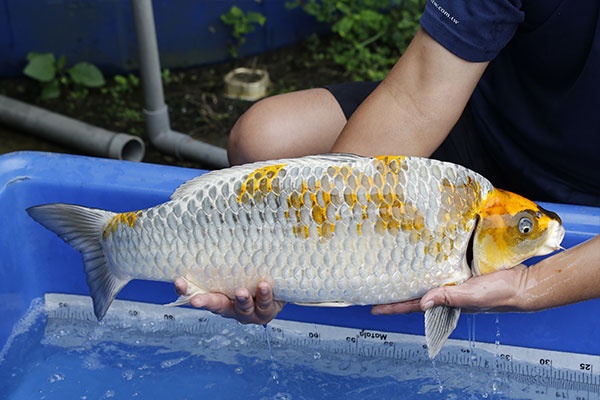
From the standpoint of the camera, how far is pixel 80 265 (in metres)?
1.92

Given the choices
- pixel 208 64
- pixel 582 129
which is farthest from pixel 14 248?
pixel 208 64

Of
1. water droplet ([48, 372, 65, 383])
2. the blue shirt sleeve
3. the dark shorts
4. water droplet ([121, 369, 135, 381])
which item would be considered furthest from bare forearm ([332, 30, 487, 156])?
water droplet ([48, 372, 65, 383])

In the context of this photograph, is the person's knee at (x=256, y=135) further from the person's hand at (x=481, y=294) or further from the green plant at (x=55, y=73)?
the green plant at (x=55, y=73)

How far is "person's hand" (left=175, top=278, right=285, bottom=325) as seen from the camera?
1402 mm

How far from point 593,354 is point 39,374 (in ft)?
3.91

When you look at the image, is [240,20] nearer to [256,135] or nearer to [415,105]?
[256,135]

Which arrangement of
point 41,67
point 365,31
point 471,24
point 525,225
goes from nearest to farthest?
point 525,225
point 471,24
point 41,67
point 365,31

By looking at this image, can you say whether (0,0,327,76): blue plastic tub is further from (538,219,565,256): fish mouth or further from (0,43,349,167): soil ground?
(538,219,565,256): fish mouth

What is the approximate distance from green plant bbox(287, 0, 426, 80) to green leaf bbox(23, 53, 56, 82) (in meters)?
0.94

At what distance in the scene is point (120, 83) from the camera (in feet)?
10.6

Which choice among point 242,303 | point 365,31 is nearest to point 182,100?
point 365,31

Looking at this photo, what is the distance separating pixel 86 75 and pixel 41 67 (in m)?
0.16

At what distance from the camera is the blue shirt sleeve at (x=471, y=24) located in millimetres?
1449

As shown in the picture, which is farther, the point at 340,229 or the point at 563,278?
the point at 563,278
